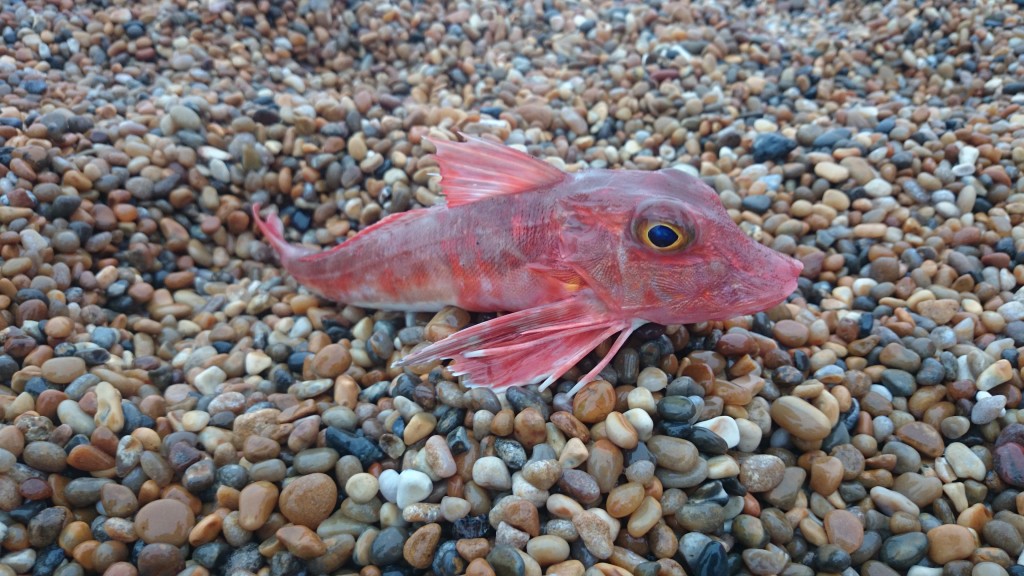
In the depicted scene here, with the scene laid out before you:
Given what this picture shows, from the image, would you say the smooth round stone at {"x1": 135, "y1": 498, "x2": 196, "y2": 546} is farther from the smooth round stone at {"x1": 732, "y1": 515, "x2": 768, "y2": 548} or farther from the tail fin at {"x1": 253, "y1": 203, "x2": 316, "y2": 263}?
the smooth round stone at {"x1": 732, "y1": 515, "x2": 768, "y2": 548}

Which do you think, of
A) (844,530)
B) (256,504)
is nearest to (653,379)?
(844,530)

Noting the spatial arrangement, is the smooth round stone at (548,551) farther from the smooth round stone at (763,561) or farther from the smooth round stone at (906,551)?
the smooth round stone at (906,551)

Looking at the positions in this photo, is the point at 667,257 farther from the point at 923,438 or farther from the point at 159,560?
the point at 159,560

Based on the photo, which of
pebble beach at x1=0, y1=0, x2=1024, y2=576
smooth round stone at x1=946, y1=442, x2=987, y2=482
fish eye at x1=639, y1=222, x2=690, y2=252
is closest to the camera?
pebble beach at x1=0, y1=0, x2=1024, y2=576

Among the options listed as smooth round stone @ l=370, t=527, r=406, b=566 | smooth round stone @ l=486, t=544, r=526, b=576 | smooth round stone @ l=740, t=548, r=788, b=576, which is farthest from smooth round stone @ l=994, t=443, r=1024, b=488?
smooth round stone @ l=370, t=527, r=406, b=566

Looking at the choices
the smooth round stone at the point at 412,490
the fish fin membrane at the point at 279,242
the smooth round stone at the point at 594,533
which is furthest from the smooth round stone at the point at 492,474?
the fish fin membrane at the point at 279,242

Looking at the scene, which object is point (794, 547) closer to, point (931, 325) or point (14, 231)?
point (931, 325)
